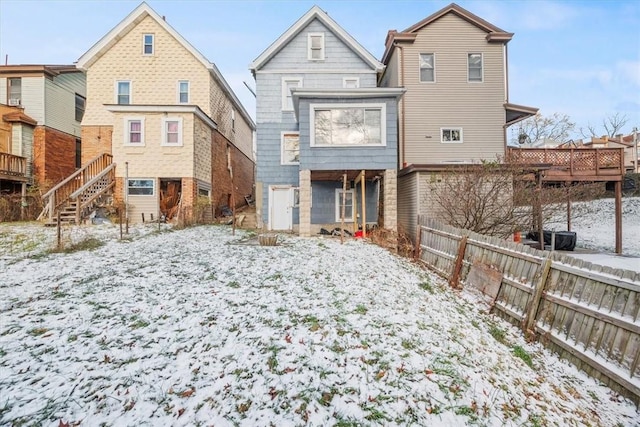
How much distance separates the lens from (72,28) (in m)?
16.8

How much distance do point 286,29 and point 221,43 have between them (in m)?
9.60

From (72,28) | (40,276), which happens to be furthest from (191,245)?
(72,28)

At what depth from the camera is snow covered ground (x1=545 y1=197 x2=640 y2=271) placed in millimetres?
11898

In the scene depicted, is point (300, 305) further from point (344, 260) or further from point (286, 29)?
point (286, 29)

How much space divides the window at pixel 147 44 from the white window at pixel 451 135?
17.0m

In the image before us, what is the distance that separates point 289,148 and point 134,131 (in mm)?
8100

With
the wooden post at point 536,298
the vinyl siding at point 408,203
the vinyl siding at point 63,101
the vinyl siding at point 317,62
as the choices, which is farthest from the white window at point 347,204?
the vinyl siding at point 63,101

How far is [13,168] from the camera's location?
16375mm

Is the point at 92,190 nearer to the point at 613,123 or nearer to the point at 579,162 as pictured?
the point at 579,162

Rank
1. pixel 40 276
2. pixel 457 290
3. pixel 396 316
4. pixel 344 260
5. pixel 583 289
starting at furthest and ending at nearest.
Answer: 1. pixel 344 260
2. pixel 457 290
3. pixel 40 276
4. pixel 396 316
5. pixel 583 289

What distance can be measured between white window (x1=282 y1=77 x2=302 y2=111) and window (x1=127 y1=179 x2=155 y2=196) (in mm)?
7943

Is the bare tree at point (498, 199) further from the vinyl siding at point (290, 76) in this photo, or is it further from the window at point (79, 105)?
the window at point (79, 105)

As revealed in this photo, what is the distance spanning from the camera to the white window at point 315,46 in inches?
616

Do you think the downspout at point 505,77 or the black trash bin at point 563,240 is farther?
the downspout at point 505,77
